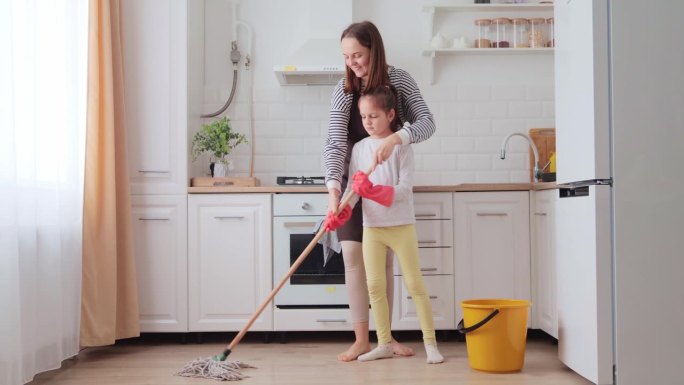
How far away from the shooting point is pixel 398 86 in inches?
129

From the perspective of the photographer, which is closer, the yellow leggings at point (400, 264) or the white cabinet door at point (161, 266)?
the yellow leggings at point (400, 264)

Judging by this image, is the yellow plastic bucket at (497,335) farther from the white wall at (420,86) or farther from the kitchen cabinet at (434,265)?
the white wall at (420,86)

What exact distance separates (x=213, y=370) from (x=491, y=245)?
1.54 m

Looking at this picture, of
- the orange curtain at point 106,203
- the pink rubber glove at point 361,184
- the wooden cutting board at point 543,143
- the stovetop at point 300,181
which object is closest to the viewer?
the pink rubber glove at point 361,184

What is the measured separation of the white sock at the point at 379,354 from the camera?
322cm

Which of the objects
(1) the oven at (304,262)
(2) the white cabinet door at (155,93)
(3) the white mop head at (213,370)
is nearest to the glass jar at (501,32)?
(1) the oven at (304,262)

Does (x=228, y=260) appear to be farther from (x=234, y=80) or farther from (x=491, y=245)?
(x=491, y=245)

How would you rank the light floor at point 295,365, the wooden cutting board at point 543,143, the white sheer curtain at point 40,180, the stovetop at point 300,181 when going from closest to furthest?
the white sheer curtain at point 40,180, the light floor at point 295,365, the stovetop at point 300,181, the wooden cutting board at point 543,143

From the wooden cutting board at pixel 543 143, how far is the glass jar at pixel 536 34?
0.48 metres

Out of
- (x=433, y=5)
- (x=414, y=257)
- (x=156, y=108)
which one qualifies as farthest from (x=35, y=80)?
(x=433, y=5)

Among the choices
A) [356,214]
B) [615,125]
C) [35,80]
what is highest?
[35,80]

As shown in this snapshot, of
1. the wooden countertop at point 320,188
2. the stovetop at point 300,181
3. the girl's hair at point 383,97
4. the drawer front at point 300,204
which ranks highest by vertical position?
the girl's hair at point 383,97

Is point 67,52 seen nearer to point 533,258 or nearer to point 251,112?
point 251,112

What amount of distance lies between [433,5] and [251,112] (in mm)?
1202
